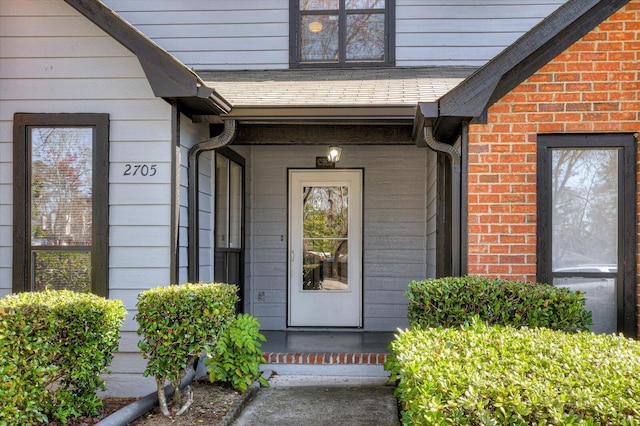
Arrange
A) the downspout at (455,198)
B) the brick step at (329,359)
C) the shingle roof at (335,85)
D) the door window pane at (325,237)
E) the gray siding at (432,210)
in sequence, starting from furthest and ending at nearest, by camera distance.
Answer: the door window pane at (325,237)
the gray siding at (432,210)
the brick step at (329,359)
the shingle roof at (335,85)
the downspout at (455,198)

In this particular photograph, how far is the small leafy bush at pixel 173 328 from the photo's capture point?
429cm

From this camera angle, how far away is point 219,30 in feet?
24.7

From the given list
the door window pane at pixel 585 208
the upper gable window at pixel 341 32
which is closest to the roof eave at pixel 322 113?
the door window pane at pixel 585 208

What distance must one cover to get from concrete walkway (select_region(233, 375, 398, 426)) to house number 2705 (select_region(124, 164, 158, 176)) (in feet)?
6.94

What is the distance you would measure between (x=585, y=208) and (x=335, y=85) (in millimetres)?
2862

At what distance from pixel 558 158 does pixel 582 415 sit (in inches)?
131

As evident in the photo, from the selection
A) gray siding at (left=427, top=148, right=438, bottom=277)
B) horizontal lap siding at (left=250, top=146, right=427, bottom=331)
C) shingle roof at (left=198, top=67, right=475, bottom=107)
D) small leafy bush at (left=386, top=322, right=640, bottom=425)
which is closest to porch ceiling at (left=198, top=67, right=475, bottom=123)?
shingle roof at (left=198, top=67, right=475, bottom=107)

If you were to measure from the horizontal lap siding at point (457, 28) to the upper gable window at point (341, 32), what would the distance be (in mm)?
Answer: 192

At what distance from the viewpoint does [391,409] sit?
5.02 metres

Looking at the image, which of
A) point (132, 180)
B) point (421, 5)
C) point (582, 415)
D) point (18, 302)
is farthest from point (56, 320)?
point (421, 5)

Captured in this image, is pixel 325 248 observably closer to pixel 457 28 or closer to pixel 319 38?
pixel 319 38

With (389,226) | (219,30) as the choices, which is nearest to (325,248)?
(389,226)

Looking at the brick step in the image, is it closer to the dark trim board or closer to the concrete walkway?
the concrete walkway

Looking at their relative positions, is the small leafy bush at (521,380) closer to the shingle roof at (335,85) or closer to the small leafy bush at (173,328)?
the small leafy bush at (173,328)
